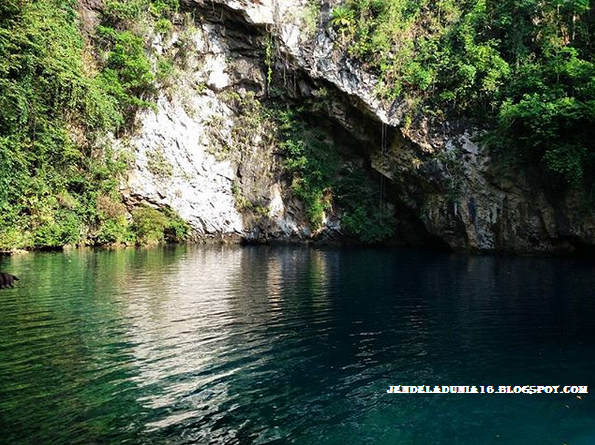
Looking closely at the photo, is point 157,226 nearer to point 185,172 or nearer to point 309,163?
point 185,172

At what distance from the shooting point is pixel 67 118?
2825 centimetres

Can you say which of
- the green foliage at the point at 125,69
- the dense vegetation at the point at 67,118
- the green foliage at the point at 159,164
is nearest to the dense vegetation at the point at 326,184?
the green foliage at the point at 159,164

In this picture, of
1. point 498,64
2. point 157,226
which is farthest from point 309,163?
point 498,64

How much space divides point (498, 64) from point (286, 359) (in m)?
26.7

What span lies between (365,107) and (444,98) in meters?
5.56

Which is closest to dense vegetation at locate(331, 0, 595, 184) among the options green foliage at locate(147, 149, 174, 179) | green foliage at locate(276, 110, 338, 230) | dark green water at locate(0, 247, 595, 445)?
green foliage at locate(276, 110, 338, 230)

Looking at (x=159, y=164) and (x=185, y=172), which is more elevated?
(x=159, y=164)

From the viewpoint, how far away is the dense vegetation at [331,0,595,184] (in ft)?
79.3

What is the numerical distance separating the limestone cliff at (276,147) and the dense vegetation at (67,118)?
2226 mm

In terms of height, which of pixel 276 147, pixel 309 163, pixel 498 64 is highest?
pixel 498 64

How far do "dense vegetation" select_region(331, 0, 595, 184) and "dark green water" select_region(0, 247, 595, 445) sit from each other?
11431mm

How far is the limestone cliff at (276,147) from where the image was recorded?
29.3 meters

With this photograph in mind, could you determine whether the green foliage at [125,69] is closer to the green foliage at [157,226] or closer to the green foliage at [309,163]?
the green foliage at [157,226]

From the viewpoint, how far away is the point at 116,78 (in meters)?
31.4
